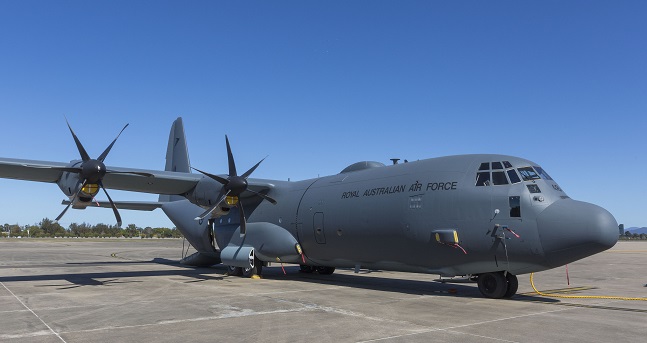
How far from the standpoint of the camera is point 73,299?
43.1 ft

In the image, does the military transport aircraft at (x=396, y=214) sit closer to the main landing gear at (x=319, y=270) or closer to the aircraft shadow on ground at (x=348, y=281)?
the main landing gear at (x=319, y=270)

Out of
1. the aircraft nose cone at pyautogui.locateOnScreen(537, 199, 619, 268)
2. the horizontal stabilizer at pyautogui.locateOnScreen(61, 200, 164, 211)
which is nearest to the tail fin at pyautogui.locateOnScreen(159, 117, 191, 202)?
the horizontal stabilizer at pyautogui.locateOnScreen(61, 200, 164, 211)

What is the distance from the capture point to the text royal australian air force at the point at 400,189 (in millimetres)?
13793

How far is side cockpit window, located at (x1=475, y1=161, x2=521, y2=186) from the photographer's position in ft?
42.5

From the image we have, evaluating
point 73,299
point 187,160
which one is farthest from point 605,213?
point 187,160

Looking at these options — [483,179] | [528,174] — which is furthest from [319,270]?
[528,174]

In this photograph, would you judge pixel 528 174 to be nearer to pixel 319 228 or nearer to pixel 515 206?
pixel 515 206

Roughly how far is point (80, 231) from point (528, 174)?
11719 cm

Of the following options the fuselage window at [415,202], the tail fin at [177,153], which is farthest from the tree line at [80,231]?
the fuselage window at [415,202]

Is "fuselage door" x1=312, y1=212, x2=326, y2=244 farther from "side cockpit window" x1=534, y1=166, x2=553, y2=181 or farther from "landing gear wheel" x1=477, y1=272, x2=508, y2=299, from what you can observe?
"side cockpit window" x1=534, y1=166, x2=553, y2=181

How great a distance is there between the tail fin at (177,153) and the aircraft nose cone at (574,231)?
65.3 ft

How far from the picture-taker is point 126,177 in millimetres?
19250

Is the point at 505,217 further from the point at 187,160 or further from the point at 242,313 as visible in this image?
the point at 187,160

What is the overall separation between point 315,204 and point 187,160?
38.2 feet
